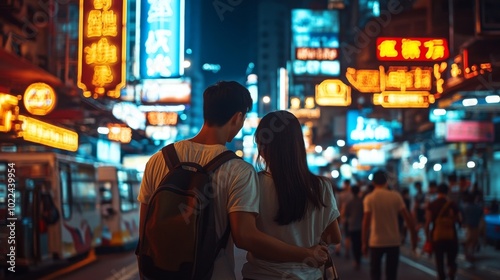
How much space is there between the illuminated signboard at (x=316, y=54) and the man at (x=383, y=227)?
62.2 ft

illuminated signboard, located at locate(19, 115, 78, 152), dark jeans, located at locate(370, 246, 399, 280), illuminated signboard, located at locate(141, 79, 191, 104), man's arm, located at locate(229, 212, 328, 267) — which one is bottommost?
dark jeans, located at locate(370, 246, 399, 280)

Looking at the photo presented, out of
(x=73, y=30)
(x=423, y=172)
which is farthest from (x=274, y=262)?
(x=423, y=172)

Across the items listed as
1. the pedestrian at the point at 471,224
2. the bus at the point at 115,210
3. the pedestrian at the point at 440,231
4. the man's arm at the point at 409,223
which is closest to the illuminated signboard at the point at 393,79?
the pedestrian at the point at 471,224

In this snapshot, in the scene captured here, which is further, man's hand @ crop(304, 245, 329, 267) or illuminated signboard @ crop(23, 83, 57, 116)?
illuminated signboard @ crop(23, 83, 57, 116)

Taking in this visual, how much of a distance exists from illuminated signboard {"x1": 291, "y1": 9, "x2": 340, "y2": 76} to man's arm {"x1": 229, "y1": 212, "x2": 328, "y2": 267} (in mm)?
23226

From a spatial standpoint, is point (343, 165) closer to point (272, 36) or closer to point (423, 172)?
point (423, 172)

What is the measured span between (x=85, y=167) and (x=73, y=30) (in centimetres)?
997

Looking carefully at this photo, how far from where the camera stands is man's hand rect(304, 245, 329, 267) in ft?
11.2

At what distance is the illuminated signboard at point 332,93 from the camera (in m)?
23.9

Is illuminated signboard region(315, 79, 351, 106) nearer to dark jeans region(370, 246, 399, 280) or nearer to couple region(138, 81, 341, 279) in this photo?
dark jeans region(370, 246, 399, 280)

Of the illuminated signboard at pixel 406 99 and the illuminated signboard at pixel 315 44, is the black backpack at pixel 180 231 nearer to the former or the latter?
the illuminated signboard at pixel 406 99

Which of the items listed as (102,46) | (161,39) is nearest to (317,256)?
(161,39)

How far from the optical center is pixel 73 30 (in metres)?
26.4

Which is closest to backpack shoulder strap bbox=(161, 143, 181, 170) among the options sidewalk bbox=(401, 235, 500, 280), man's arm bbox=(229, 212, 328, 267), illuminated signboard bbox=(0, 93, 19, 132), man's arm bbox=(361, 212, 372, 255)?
man's arm bbox=(229, 212, 328, 267)
